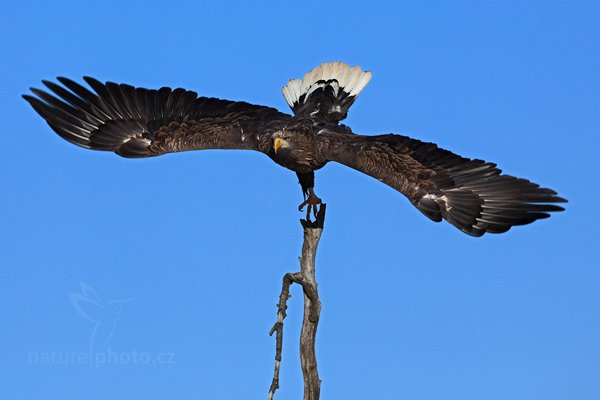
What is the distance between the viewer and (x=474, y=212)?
9.40m

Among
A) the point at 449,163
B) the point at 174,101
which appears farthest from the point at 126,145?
the point at 449,163

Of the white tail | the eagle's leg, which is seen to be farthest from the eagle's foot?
the white tail

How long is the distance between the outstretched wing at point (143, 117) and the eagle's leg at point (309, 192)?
2.43ft

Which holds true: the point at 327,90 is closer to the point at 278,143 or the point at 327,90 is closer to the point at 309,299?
the point at 278,143

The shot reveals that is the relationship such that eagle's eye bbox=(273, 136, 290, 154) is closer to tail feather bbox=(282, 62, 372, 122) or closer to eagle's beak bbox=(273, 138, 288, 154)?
eagle's beak bbox=(273, 138, 288, 154)

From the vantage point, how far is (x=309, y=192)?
10.6m

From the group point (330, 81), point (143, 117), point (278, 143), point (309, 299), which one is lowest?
point (309, 299)

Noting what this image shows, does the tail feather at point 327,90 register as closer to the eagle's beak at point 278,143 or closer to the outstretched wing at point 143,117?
the outstretched wing at point 143,117

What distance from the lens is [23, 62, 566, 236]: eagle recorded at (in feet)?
30.9

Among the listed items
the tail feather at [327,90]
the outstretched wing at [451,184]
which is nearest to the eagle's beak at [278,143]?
the outstretched wing at [451,184]

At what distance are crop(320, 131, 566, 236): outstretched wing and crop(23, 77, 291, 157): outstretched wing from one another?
155cm

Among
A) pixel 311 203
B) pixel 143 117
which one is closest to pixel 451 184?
pixel 311 203

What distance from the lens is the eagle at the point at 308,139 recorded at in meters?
9.41

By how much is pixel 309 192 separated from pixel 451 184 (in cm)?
162
